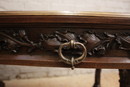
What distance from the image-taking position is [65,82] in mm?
1150

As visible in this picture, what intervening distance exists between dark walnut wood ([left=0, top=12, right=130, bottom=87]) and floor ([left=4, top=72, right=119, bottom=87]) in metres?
0.74

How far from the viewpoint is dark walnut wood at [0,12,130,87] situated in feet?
1.25

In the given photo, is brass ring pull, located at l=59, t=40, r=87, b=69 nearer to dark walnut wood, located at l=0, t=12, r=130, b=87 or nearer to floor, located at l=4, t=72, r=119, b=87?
dark walnut wood, located at l=0, t=12, r=130, b=87

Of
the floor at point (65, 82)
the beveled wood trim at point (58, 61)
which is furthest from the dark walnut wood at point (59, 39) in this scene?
the floor at point (65, 82)

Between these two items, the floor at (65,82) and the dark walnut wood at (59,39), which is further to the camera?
the floor at (65,82)

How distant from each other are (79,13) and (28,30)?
17 cm

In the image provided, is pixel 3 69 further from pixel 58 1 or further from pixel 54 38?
pixel 54 38

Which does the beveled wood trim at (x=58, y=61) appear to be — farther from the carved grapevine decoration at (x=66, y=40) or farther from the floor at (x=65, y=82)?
the floor at (x=65, y=82)

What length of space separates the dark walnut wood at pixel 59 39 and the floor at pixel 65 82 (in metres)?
0.74

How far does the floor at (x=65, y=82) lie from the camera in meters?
1.10

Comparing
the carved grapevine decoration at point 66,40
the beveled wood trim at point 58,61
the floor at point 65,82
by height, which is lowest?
the floor at point 65,82

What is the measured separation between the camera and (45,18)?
0.37 metres

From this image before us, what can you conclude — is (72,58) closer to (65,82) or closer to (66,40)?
(66,40)

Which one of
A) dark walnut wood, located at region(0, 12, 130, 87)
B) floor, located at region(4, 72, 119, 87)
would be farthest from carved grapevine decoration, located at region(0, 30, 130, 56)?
floor, located at region(4, 72, 119, 87)
